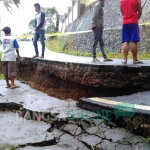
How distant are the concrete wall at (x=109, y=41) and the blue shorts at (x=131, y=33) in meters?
3.80

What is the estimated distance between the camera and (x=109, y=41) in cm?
1097

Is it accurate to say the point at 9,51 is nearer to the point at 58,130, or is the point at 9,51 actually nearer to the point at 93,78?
the point at 93,78

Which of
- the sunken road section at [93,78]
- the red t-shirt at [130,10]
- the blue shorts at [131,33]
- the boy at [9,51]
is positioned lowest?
the sunken road section at [93,78]

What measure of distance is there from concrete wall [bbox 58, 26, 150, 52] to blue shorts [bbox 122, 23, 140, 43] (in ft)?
12.5

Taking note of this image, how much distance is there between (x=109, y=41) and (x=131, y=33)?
6052mm

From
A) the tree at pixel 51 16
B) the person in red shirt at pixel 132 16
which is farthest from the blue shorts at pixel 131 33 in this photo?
the tree at pixel 51 16

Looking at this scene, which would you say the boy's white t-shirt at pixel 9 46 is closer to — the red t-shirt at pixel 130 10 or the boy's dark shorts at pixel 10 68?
the boy's dark shorts at pixel 10 68

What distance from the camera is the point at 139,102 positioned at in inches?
141

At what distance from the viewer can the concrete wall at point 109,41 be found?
8891mm

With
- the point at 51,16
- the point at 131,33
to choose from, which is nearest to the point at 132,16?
the point at 131,33

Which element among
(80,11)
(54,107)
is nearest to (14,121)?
(54,107)

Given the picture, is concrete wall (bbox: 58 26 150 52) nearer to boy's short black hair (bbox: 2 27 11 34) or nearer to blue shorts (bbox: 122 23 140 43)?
blue shorts (bbox: 122 23 140 43)

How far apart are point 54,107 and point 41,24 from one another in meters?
3.67

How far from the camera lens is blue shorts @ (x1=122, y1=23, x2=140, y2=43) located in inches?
192
